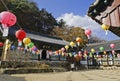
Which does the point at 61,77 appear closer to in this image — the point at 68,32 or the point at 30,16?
the point at 30,16

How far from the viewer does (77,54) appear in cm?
3147

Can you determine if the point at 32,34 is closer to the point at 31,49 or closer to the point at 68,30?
the point at 31,49

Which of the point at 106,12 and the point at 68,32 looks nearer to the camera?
the point at 106,12

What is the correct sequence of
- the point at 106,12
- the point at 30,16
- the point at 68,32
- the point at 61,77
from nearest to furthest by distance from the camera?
the point at 106,12, the point at 61,77, the point at 30,16, the point at 68,32

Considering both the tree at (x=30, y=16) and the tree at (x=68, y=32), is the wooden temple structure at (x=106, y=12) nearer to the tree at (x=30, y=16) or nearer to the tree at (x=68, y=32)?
the tree at (x=30, y=16)

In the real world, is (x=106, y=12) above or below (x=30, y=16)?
below

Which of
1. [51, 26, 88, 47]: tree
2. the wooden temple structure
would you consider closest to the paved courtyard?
the wooden temple structure

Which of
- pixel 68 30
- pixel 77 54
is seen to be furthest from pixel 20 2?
pixel 77 54

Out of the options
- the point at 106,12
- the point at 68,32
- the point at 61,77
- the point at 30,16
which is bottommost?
the point at 61,77

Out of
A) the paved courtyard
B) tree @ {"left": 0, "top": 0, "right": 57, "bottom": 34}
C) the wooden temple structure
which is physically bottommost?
the paved courtyard

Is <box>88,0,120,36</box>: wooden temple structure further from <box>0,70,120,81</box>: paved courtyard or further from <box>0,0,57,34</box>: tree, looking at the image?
<box>0,0,57,34</box>: tree

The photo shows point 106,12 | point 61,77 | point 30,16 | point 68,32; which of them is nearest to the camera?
point 106,12

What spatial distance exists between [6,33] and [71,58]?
8.62m

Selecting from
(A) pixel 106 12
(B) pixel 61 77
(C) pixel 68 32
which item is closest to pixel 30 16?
(C) pixel 68 32
